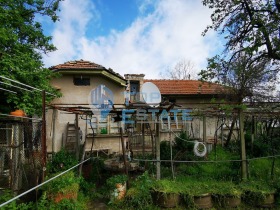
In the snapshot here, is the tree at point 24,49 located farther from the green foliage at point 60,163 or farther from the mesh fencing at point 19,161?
the green foliage at point 60,163

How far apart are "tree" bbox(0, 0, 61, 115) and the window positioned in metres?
1.73

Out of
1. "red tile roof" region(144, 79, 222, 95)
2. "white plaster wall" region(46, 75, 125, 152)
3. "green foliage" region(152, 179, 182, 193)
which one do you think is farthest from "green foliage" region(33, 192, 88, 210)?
"red tile roof" region(144, 79, 222, 95)

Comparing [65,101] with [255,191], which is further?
[65,101]

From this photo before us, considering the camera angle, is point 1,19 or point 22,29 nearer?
point 1,19

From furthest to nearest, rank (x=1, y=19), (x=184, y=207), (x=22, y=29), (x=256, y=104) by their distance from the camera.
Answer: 1. (x=22, y=29)
2. (x=1, y=19)
3. (x=256, y=104)
4. (x=184, y=207)

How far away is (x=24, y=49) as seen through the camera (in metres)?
7.88

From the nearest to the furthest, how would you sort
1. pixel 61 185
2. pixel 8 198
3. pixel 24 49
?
pixel 8 198 → pixel 61 185 → pixel 24 49

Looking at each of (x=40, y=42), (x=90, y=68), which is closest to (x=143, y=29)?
(x=90, y=68)

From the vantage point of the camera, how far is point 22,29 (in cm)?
852

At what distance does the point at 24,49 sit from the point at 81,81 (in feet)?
10.0

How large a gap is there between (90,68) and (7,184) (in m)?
5.85

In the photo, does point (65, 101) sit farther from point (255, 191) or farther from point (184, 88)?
point (255, 191)

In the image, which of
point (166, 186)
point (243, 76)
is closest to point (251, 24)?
point (243, 76)

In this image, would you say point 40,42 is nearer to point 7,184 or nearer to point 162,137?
point 7,184
